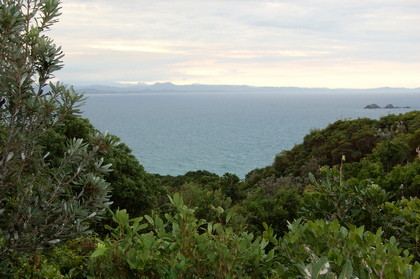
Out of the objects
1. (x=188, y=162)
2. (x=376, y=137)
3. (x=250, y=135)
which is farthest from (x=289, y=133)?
(x=376, y=137)

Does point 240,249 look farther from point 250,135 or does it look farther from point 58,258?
point 250,135

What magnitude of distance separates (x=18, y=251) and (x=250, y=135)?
3431 inches

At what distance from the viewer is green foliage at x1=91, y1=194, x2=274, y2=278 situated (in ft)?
8.63

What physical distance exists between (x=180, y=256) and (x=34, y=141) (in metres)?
1.86

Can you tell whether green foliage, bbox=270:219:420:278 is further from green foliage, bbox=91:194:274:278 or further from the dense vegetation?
green foliage, bbox=91:194:274:278

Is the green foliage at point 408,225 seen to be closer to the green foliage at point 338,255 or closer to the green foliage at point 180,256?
the green foliage at point 338,255

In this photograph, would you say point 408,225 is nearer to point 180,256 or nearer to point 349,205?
point 349,205

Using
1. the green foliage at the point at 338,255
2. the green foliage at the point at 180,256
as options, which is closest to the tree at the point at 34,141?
the green foliage at the point at 180,256

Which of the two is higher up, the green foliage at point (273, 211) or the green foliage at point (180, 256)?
the green foliage at point (180, 256)

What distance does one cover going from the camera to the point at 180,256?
2.60 metres

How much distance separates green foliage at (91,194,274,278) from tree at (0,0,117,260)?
80cm

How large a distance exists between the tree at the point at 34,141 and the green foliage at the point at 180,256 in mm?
801

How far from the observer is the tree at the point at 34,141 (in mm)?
3318

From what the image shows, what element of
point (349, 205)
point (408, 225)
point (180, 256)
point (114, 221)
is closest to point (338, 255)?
point (180, 256)
